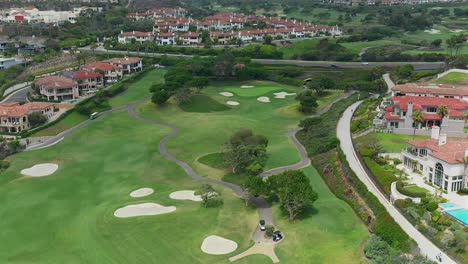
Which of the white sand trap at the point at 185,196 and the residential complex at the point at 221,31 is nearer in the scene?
the white sand trap at the point at 185,196

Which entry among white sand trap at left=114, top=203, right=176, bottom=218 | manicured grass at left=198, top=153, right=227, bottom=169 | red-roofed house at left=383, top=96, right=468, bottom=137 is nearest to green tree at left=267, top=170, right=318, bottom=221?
white sand trap at left=114, top=203, right=176, bottom=218

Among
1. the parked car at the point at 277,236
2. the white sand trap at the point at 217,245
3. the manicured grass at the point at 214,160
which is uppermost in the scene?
the manicured grass at the point at 214,160

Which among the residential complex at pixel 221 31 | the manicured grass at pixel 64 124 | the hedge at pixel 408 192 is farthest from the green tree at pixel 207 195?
the residential complex at pixel 221 31

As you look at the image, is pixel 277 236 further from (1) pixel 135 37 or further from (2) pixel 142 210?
(1) pixel 135 37

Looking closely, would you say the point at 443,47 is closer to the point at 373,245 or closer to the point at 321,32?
the point at 321,32

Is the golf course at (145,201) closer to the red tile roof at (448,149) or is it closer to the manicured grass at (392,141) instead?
the manicured grass at (392,141)

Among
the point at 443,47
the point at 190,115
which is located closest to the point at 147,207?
the point at 190,115
